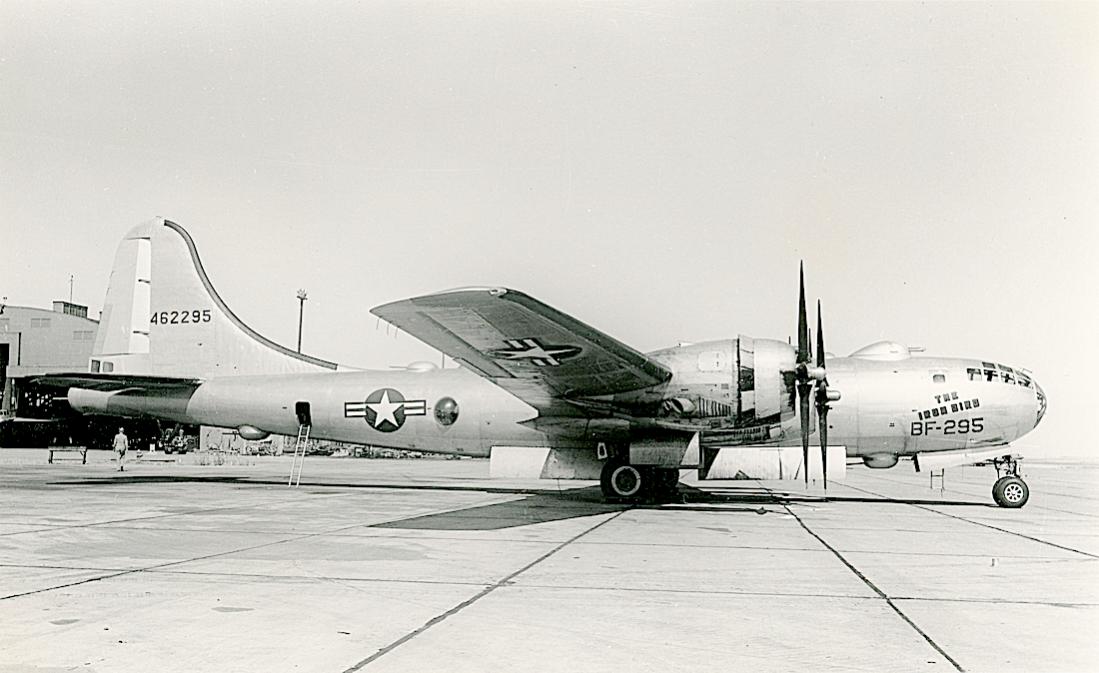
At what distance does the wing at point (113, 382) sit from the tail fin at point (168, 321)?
664mm

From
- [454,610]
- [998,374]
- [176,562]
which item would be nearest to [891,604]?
[454,610]

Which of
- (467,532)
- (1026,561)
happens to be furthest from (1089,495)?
(467,532)

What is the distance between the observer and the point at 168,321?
2300 cm

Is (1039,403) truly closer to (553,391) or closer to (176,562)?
(553,391)

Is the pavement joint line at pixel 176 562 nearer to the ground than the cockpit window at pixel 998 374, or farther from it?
nearer to the ground

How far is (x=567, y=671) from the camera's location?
5262mm

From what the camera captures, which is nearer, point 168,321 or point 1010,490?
point 1010,490

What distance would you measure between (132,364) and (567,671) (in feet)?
68.8

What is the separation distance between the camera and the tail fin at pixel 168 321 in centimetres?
2259

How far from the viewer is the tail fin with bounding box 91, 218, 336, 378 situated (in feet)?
74.1

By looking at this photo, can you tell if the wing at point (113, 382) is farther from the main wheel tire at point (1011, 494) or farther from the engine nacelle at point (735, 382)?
the main wheel tire at point (1011, 494)

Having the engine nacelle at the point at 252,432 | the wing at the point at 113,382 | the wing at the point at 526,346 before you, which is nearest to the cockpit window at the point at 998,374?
the wing at the point at 526,346

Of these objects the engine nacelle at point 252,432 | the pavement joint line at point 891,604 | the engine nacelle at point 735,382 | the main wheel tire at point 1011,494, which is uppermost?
the engine nacelle at point 735,382

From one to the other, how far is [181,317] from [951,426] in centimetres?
1902
